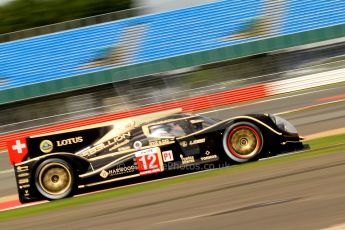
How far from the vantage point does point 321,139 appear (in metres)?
10.6

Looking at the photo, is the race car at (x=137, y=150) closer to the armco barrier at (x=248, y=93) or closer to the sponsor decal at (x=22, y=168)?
the sponsor decal at (x=22, y=168)

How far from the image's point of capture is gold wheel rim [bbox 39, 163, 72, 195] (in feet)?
28.6

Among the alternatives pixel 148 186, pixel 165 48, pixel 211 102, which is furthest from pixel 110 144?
pixel 165 48

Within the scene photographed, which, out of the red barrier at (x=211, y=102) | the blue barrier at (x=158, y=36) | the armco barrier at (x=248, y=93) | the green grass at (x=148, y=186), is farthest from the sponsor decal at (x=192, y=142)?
the blue barrier at (x=158, y=36)

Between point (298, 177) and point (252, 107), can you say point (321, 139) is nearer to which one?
point (298, 177)

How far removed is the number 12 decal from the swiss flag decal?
1.65 m

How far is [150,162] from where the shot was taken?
28.7ft

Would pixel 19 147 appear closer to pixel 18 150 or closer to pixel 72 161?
pixel 18 150

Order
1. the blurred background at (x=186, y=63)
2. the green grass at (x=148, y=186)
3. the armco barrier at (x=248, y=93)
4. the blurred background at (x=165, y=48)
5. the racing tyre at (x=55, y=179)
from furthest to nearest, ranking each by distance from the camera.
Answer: the blurred background at (x=165, y=48) → the armco barrier at (x=248, y=93) → the blurred background at (x=186, y=63) → the racing tyre at (x=55, y=179) → the green grass at (x=148, y=186)

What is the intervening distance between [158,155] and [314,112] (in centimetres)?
724

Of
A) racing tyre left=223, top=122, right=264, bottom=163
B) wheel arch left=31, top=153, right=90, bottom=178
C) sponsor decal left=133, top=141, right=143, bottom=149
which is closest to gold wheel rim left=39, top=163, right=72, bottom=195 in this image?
wheel arch left=31, top=153, right=90, bottom=178

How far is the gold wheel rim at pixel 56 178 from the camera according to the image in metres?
8.71

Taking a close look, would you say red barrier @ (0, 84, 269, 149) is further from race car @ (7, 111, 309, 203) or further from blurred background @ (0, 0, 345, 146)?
race car @ (7, 111, 309, 203)

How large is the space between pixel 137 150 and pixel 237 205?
3.14 m
